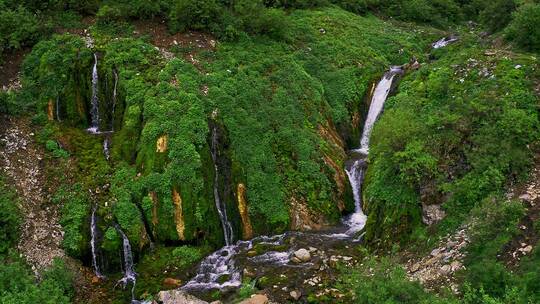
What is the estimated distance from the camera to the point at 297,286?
1588 cm

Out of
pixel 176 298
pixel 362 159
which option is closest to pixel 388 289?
pixel 176 298

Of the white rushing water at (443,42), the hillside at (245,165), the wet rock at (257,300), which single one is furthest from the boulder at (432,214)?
the white rushing water at (443,42)

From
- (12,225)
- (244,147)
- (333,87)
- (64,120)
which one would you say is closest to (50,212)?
(12,225)

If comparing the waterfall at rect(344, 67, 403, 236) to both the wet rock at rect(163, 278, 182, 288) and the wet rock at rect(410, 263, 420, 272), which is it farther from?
the wet rock at rect(163, 278, 182, 288)

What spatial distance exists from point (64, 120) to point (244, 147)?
9.25 m

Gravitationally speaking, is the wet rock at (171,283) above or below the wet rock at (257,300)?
above

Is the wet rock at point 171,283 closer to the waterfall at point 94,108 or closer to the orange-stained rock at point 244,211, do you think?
the orange-stained rock at point 244,211

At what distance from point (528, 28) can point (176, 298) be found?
21.9 meters

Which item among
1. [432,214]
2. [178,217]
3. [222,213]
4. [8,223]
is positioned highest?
[8,223]

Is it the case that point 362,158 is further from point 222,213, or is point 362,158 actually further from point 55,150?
point 55,150

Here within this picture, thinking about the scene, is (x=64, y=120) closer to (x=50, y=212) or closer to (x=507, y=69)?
(x=50, y=212)

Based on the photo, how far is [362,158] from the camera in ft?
82.6

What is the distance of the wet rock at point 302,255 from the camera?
17.5 meters

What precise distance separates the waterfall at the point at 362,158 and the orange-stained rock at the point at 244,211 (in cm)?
419
